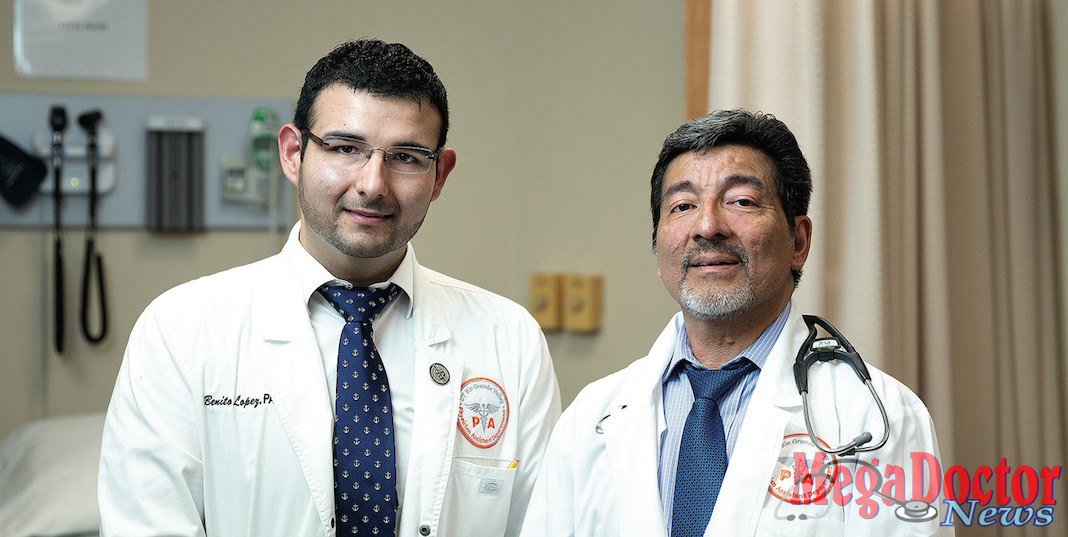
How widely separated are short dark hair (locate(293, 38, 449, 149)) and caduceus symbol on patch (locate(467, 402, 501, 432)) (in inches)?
18.8

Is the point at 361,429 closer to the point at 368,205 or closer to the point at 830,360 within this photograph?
the point at 368,205

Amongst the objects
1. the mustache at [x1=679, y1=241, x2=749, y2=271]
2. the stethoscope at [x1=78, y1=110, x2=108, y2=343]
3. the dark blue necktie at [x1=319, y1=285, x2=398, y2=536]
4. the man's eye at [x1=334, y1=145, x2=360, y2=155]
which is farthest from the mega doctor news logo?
the stethoscope at [x1=78, y1=110, x2=108, y2=343]

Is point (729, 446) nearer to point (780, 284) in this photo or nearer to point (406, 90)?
point (780, 284)

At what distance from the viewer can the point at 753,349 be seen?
4.58 ft

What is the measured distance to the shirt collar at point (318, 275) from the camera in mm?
1578

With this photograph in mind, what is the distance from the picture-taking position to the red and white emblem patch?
1601 millimetres

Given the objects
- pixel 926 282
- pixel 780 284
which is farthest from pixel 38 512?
pixel 926 282

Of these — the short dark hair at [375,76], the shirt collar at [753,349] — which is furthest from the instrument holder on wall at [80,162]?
the shirt collar at [753,349]

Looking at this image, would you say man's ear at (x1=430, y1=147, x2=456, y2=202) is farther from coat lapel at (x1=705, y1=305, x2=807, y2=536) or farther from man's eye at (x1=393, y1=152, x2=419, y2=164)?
coat lapel at (x1=705, y1=305, x2=807, y2=536)

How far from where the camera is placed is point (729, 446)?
1337 mm

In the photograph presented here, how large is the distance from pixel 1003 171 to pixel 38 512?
2.49 m

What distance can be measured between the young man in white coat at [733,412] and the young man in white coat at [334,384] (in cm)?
19

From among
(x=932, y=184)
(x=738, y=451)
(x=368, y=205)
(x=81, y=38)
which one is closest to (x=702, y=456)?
(x=738, y=451)

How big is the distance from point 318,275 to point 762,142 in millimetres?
804
